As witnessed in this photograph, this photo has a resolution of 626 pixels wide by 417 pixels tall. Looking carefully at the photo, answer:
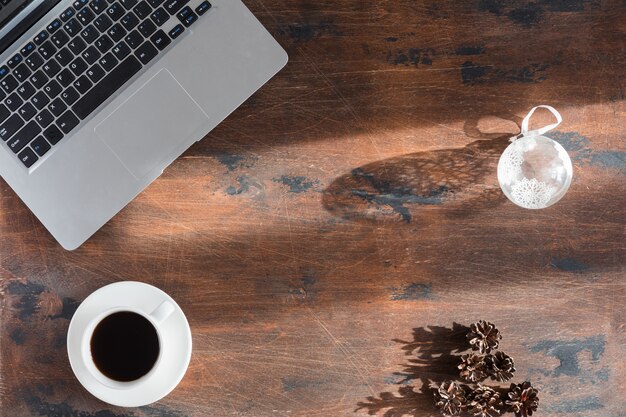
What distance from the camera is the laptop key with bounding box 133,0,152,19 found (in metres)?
1.00

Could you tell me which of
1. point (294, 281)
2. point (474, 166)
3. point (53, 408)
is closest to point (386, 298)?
point (294, 281)

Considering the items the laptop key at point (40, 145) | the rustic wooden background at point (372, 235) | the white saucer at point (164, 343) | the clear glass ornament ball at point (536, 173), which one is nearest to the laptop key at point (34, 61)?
the laptop key at point (40, 145)

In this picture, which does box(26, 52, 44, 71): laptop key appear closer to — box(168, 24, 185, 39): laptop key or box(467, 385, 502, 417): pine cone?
box(168, 24, 185, 39): laptop key

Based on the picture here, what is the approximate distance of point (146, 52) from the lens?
1006mm

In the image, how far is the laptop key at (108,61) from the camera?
Result: 100cm

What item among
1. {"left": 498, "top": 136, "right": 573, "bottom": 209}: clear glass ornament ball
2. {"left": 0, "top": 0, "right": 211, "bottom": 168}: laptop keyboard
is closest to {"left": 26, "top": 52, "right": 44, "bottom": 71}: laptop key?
{"left": 0, "top": 0, "right": 211, "bottom": 168}: laptop keyboard

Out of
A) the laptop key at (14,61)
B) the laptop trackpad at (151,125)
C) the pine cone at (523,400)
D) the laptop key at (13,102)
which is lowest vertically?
the pine cone at (523,400)

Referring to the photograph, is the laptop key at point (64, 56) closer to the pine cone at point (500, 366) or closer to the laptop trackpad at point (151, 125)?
the laptop trackpad at point (151, 125)

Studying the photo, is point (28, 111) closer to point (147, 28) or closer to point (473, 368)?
point (147, 28)

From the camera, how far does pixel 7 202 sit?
1.04 meters

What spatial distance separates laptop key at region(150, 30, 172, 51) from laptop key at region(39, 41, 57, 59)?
0.15 meters

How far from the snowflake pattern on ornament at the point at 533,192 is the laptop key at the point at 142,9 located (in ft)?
2.05

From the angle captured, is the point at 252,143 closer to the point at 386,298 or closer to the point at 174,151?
the point at 174,151

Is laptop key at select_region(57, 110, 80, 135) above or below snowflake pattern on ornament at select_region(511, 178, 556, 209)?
above
